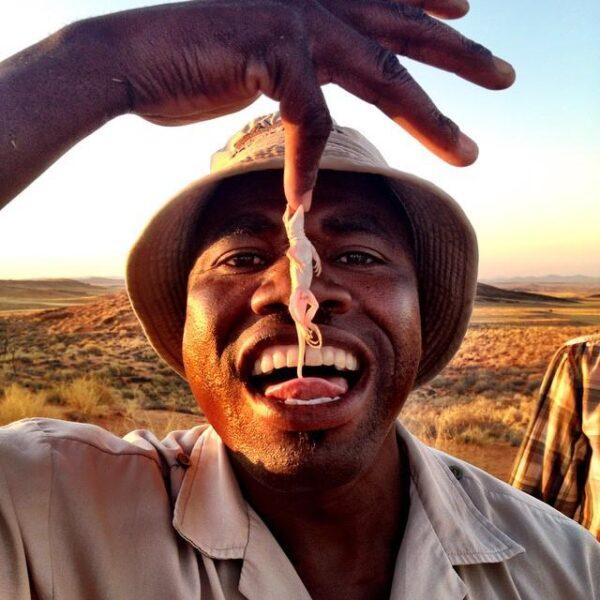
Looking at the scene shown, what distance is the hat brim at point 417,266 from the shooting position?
8.43ft

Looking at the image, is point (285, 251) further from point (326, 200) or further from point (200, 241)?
point (200, 241)

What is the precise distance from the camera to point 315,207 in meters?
2.34

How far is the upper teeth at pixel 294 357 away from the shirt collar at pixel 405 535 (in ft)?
1.36

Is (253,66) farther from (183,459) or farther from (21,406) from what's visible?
(21,406)

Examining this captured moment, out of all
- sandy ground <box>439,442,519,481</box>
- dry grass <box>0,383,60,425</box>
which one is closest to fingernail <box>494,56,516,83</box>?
sandy ground <box>439,442,519,481</box>

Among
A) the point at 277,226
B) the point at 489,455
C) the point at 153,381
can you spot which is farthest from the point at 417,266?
the point at 153,381

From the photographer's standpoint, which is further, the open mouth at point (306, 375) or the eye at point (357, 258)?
the eye at point (357, 258)

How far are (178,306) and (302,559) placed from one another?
1065 millimetres

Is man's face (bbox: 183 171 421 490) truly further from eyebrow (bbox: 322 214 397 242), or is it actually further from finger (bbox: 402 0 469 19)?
finger (bbox: 402 0 469 19)

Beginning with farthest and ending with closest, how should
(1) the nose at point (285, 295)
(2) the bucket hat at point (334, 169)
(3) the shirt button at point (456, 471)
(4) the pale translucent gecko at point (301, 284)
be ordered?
(3) the shirt button at point (456, 471) → (2) the bucket hat at point (334, 169) → (1) the nose at point (285, 295) → (4) the pale translucent gecko at point (301, 284)

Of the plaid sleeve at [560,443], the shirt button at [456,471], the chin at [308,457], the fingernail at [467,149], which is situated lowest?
the plaid sleeve at [560,443]

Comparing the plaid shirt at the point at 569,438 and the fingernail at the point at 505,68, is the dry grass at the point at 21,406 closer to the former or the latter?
the plaid shirt at the point at 569,438

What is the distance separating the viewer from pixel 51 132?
163cm

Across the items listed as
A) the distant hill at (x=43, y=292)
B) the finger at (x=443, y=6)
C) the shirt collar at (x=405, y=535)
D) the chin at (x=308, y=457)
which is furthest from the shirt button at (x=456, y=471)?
the distant hill at (x=43, y=292)
